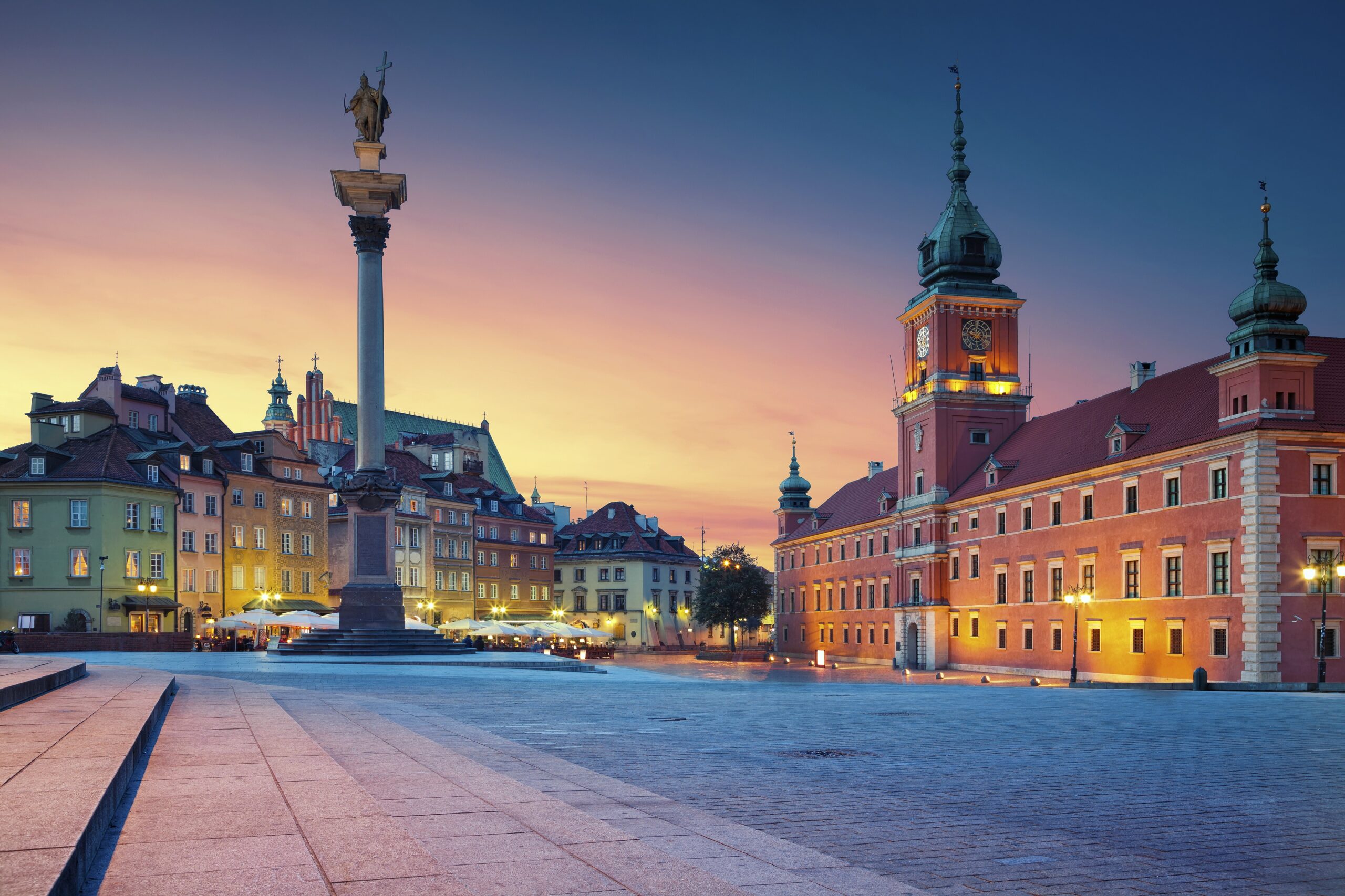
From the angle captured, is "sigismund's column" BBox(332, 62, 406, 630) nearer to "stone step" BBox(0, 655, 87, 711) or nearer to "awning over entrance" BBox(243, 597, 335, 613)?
"stone step" BBox(0, 655, 87, 711)

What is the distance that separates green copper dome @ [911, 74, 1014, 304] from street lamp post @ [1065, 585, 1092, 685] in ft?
89.2

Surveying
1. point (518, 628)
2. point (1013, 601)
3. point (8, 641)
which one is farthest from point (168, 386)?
point (1013, 601)

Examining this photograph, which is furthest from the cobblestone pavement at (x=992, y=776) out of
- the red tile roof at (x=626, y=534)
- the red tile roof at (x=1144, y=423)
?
the red tile roof at (x=626, y=534)

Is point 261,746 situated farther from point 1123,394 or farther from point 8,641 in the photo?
point 1123,394

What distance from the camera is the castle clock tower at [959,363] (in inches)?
3110

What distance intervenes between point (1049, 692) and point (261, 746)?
79.6 ft

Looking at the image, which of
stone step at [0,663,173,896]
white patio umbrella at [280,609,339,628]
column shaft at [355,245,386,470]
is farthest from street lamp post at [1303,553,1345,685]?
white patio umbrella at [280,609,339,628]

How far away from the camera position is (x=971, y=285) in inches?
3179

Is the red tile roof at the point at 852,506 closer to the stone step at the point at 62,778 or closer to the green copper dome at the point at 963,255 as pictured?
the green copper dome at the point at 963,255

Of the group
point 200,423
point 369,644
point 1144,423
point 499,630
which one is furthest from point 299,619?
point 1144,423

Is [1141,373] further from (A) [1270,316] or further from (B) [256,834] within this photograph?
(B) [256,834]

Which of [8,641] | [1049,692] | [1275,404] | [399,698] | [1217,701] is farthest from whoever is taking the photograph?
[1275,404]

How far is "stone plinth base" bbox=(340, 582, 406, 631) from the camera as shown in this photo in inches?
1626

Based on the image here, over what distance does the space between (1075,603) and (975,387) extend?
27.9 m
